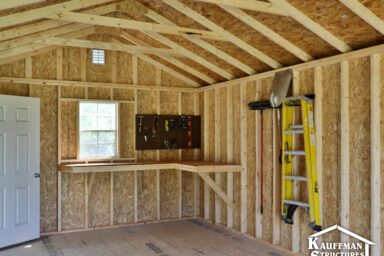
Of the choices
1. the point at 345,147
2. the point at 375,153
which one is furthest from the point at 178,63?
the point at 375,153

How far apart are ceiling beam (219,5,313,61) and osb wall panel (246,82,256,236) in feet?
4.05

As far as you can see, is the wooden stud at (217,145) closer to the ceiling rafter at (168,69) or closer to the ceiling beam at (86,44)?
the ceiling rafter at (168,69)

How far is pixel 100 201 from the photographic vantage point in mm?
6742

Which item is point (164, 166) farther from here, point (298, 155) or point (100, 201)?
point (298, 155)

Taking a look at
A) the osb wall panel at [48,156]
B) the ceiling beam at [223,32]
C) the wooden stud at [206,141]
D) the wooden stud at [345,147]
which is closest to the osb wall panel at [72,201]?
the osb wall panel at [48,156]

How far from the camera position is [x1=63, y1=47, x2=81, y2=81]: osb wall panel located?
6535mm

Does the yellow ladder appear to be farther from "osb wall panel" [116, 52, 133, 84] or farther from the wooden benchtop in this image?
"osb wall panel" [116, 52, 133, 84]

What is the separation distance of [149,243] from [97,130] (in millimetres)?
2258

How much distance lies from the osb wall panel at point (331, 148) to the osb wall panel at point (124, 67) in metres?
3.76

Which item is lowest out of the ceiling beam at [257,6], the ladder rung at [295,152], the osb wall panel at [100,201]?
the osb wall panel at [100,201]

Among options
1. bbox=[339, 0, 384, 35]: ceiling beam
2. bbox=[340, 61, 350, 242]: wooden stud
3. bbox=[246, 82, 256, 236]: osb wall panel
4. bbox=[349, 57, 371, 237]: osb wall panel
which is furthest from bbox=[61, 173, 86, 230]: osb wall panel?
bbox=[339, 0, 384, 35]: ceiling beam

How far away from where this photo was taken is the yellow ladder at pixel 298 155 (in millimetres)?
4551

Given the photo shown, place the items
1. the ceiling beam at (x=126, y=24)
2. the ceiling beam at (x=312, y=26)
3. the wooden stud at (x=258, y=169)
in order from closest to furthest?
the ceiling beam at (x=312, y=26), the ceiling beam at (x=126, y=24), the wooden stud at (x=258, y=169)

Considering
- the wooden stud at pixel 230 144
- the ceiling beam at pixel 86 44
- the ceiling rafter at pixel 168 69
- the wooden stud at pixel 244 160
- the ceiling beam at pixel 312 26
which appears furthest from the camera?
the ceiling rafter at pixel 168 69
